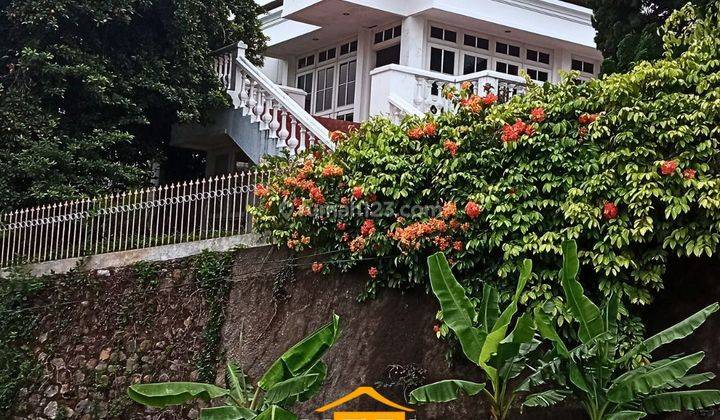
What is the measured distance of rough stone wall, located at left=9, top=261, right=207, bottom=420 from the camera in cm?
1188

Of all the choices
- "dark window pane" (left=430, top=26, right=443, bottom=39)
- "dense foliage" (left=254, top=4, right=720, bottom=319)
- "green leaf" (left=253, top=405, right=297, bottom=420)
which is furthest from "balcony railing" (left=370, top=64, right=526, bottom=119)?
"green leaf" (left=253, top=405, right=297, bottom=420)

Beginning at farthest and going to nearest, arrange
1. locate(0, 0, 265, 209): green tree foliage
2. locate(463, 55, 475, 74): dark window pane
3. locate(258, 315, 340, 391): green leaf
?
locate(463, 55, 475, 74): dark window pane
locate(0, 0, 265, 209): green tree foliage
locate(258, 315, 340, 391): green leaf

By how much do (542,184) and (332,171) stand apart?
227cm

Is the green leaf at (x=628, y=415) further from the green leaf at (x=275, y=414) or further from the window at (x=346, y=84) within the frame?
the window at (x=346, y=84)

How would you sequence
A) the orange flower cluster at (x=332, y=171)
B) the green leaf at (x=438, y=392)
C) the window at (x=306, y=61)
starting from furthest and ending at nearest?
the window at (x=306, y=61)
the orange flower cluster at (x=332, y=171)
the green leaf at (x=438, y=392)

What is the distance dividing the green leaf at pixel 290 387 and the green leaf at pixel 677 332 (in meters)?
2.50

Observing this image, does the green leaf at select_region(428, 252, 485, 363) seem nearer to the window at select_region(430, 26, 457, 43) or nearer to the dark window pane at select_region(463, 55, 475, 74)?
the window at select_region(430, 26, 457, 43)

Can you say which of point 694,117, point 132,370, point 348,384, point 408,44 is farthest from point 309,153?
point 408,44

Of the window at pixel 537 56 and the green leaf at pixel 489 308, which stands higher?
the window at pixel 537 56

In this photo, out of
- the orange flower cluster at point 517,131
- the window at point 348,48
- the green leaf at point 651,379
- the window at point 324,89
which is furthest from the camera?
the window at point 324,89

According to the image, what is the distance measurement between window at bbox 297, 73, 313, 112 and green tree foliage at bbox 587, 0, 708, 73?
8302 millimetres

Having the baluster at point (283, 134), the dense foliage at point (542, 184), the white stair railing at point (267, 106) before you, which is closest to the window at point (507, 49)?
the white stair railing at point (267, 106)

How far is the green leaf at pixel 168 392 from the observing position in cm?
841

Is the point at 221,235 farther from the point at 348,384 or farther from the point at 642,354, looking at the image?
the point at 642,354
